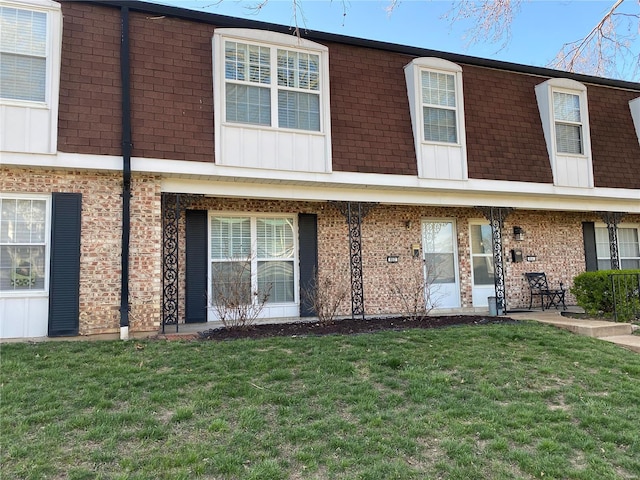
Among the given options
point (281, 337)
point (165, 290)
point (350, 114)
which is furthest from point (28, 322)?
point (350, 114)

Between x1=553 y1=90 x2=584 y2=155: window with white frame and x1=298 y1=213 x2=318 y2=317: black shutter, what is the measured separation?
606cm

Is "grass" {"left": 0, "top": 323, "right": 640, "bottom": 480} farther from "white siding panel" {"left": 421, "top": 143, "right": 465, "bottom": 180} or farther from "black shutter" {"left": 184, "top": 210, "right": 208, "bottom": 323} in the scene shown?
"white siding panel" {"left": 421, "top": 143, "right": 465, "bottom": 180}

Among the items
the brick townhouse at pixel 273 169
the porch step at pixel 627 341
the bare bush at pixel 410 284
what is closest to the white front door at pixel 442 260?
the brick townhouse at pixel 273 169

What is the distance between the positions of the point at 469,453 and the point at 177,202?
20.1 feet

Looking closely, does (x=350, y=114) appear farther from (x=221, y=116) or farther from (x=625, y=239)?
(x=625, y=239)

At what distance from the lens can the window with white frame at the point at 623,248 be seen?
490 inches

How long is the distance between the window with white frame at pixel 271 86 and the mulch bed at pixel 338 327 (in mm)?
3610

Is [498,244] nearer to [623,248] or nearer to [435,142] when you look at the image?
[435,142]

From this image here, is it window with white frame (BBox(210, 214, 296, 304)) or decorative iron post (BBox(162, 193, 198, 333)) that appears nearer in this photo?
decorative iron post (BBox(162, 193, 198, 333))

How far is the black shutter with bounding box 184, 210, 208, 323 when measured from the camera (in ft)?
28.9

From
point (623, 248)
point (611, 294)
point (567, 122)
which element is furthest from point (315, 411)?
point (623, 248)

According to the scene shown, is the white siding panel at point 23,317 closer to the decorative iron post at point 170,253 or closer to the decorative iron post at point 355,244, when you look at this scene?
the decorative iron post at point 170,253

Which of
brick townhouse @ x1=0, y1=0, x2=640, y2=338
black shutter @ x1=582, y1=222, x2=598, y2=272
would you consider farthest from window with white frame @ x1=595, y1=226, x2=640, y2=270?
black shutter @ x1=582, y1=222, x2=598, y2=272

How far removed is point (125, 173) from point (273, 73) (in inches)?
126
